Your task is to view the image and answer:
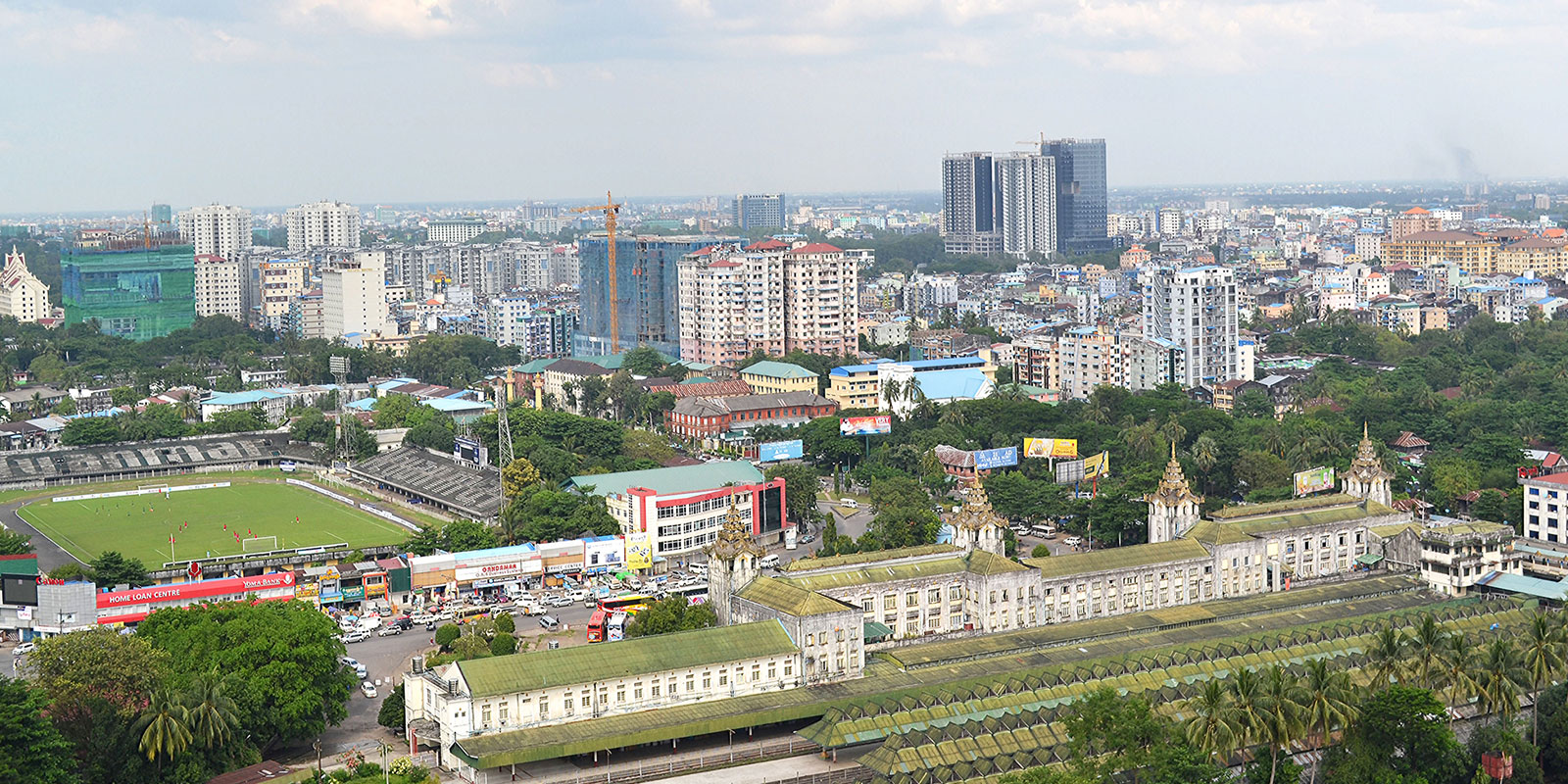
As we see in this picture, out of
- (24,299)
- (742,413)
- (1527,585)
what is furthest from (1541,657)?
(24,299)

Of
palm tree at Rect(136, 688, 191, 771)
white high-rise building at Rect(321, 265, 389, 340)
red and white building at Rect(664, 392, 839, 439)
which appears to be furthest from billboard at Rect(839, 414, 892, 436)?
white high-rise building at Rect(321, 265, 389, 340)

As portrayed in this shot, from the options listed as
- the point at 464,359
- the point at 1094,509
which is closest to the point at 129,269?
the point at 464,359

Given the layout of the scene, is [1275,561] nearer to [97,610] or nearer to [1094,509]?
[1094,509]

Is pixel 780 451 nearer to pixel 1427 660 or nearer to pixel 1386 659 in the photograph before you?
pixel 1386 659

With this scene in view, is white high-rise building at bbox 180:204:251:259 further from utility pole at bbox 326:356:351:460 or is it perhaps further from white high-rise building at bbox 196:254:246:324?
utility pole at bbox 326:356:351:460

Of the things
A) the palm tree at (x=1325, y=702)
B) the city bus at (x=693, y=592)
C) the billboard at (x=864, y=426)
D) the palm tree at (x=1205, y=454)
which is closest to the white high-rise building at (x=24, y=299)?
the billboard at (x=864, y=426)

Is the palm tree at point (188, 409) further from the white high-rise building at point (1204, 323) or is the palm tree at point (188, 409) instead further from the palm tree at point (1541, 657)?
the palm tree at point (1541, 657)
